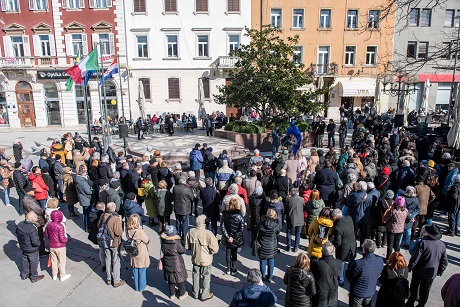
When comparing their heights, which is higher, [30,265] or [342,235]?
[342,235]

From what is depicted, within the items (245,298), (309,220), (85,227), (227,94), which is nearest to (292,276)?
(245,298)

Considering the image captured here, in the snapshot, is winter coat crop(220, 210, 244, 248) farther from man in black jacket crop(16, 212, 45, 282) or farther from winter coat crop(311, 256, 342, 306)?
man in black jacket crop(16, 212, 45, 282)

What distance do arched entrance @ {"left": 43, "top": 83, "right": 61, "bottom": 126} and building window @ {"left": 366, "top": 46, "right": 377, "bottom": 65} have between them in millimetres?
26940

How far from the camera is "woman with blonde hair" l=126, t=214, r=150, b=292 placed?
239 inches

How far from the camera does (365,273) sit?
5043 mm

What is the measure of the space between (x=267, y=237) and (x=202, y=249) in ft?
3.92

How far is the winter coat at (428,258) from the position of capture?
5410 millimetres

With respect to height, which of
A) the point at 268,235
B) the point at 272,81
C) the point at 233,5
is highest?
the point at 233,5

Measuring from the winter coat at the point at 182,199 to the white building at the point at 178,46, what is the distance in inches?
808

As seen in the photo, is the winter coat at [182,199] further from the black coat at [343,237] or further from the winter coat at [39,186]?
the winter coat at [39,186]

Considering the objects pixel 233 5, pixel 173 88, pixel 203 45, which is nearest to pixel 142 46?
pixel 173 88

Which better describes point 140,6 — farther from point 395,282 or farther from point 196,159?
point 395,282

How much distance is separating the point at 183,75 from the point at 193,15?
484cm

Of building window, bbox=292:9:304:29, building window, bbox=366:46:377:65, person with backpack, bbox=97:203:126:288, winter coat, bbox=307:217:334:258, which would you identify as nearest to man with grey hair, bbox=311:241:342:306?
winter coat, bbox=307:217:334:258
